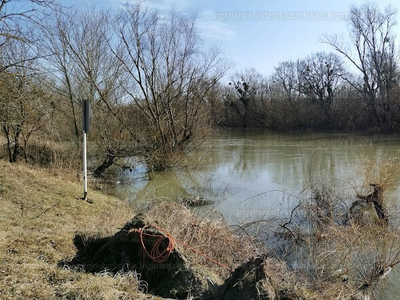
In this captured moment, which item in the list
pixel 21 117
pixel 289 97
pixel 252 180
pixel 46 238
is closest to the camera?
pixel 46 238

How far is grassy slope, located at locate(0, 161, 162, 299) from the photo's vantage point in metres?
3.04

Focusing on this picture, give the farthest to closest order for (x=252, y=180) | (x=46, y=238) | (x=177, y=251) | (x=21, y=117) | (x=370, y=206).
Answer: (x=252, y=180)
(x=21, y=117)
(x=370, y=206)
(x=46, y=238)
(x=177, y=251)

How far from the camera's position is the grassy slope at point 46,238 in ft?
9.99

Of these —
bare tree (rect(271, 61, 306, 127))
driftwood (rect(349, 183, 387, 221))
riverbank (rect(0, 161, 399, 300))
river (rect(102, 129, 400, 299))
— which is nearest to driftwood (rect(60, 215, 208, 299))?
riverbank (rect(0, 161, 399, 300))

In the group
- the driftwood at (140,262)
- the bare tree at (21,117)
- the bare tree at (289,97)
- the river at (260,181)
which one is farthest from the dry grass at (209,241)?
the bare tree at (289,97)

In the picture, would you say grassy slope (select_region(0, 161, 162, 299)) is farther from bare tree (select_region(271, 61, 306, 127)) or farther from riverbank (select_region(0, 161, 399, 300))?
bare tree (select_region(271, 61, 306, 127))

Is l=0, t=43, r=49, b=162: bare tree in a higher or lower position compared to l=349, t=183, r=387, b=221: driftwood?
higher

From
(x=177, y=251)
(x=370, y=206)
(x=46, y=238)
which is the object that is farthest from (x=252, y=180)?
(x=46, y=238)

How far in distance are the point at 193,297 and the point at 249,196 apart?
6513 mm

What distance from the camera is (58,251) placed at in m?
4.04

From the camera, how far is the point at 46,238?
14.0ft

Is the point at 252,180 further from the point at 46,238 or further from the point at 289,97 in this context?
the point at 289,97

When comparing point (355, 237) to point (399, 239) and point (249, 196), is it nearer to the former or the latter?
point (399, 239)

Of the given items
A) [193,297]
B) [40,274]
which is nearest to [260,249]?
Answer: [193,297]
